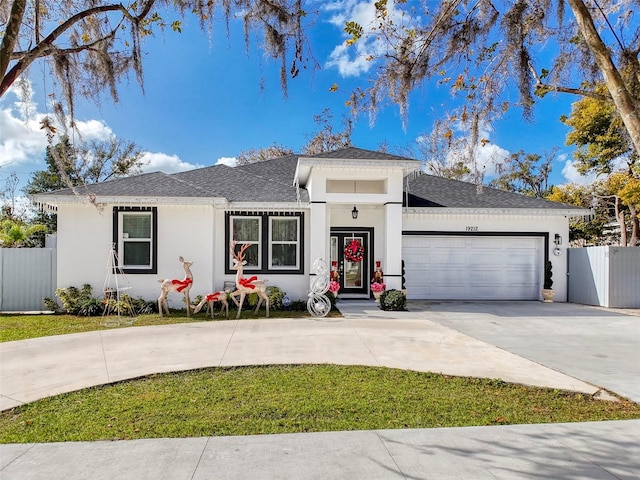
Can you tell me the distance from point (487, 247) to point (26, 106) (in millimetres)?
13464

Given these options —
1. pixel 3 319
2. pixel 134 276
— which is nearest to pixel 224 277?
pixel 134 276

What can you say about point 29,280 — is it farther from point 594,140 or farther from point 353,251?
point 594,140

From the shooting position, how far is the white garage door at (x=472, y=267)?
14.5 m

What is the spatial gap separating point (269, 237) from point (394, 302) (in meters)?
4.33

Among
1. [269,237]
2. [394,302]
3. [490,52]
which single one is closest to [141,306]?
[269,237]

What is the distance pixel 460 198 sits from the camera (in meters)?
15.1

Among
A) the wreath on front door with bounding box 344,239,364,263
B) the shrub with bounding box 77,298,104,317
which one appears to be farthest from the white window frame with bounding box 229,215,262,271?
the shrub with bounding box 77,298,104,317

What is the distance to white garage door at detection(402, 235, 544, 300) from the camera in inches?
571

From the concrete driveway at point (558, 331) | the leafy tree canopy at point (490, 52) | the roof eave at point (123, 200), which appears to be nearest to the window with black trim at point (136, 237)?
the roof eave at point (123, 200)

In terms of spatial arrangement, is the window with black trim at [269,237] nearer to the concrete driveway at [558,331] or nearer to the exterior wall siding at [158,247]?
the exterior wall siding at [158,247]

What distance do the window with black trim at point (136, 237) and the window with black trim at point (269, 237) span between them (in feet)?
7.20

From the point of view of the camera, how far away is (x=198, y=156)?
22141 mm

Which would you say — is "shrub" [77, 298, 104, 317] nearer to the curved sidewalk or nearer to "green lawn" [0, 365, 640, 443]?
the curved sidewalk

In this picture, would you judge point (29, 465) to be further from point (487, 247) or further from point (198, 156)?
point (198, 156)
